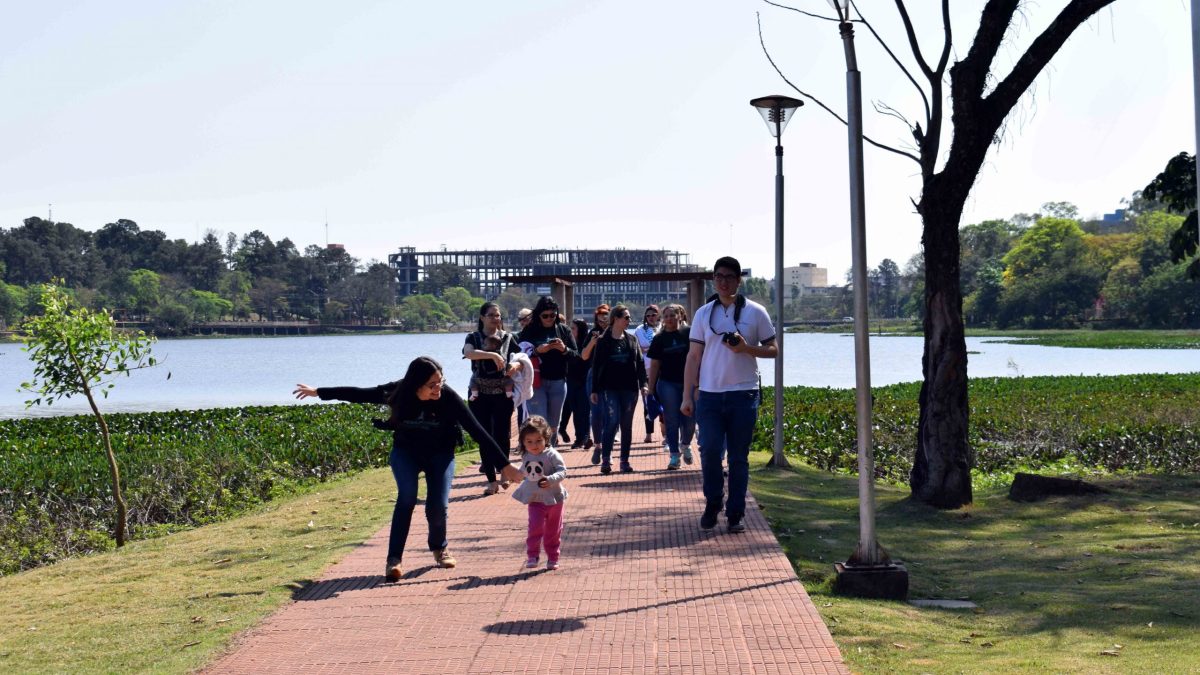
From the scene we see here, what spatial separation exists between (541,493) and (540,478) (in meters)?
0.09

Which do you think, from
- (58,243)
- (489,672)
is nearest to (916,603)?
(489,672)

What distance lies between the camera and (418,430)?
742cm

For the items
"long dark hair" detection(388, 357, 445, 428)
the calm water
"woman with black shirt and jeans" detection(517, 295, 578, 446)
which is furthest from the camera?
the calm water

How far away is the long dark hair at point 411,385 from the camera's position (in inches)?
287

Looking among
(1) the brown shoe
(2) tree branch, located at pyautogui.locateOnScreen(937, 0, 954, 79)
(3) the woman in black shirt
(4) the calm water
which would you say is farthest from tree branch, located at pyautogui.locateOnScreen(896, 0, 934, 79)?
(4) the calm water

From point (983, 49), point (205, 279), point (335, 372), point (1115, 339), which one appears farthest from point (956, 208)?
point (205, 279)

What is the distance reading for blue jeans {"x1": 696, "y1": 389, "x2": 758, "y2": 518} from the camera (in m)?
8.58

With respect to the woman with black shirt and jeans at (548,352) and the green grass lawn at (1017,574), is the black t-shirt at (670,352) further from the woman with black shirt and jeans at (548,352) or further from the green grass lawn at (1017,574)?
the green grass lawn at (1017,574)

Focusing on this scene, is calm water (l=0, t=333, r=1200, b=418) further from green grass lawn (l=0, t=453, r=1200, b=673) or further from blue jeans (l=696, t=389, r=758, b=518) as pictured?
blue jeans (l=696, t=389, r=758, b=518)

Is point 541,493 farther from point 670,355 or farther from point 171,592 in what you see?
point 670,355

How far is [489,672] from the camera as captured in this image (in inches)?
214

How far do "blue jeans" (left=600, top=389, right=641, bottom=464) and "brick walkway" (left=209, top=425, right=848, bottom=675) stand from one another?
289 centimetres

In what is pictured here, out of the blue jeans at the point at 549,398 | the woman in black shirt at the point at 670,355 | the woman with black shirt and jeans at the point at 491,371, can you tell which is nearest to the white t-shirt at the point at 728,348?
the woman with black shirt and jeans at the point at 491,371

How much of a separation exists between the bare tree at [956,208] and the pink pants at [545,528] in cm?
498
